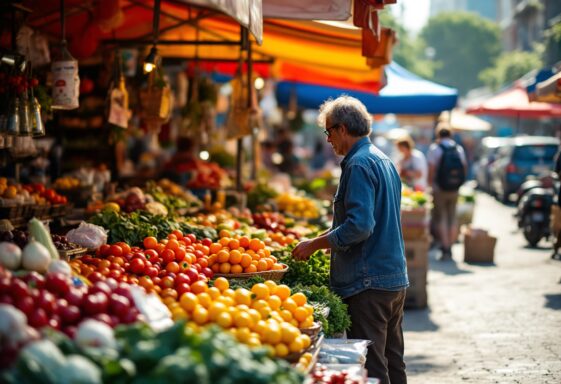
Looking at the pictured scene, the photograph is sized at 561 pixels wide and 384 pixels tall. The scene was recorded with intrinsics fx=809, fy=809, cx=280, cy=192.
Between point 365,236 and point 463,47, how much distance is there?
101436 mm

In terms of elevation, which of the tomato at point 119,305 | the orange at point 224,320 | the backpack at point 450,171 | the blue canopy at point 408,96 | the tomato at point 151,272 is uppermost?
the blue canopy at point 408,96

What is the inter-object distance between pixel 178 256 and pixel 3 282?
2389 mm

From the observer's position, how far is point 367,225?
5152mm

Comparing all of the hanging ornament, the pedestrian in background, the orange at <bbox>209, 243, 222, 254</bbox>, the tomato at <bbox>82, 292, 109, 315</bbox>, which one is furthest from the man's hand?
the pedestrian in background

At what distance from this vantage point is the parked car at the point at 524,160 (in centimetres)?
2367

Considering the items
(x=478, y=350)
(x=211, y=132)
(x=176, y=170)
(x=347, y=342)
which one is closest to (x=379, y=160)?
(x=347, y=342)

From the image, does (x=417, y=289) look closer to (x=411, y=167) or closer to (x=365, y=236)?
(x=411, y=167)

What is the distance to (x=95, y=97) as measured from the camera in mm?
12570

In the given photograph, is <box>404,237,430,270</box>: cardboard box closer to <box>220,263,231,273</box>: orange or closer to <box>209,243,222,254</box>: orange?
<box>209,243,222,254</box>: orange

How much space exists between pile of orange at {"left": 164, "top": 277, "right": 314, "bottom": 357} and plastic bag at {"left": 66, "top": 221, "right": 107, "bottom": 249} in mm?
1640

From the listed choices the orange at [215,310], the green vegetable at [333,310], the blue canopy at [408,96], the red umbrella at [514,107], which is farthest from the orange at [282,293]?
the red umbrella at [514,107]

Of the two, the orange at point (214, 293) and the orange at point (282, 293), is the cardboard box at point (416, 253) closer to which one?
the orange at point (282, 293)

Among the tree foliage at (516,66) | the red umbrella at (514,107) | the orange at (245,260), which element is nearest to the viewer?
the orange at (245,260)

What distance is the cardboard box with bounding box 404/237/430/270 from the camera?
10.2 m
